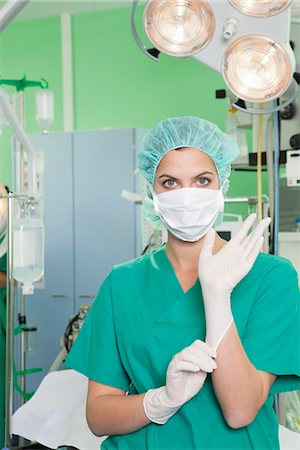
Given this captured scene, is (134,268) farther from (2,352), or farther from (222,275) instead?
(2,352)

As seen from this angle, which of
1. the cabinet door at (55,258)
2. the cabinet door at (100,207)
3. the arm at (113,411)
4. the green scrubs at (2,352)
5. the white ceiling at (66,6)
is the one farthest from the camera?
the white ceiling at (66,6)

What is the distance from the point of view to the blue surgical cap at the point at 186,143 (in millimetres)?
1375

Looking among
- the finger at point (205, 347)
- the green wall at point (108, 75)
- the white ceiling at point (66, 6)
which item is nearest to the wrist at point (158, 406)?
the finger at point (205, 347)

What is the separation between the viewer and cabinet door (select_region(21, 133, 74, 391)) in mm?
4032

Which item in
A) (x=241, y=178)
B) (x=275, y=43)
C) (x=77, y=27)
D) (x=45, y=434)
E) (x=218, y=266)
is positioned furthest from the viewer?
(x=77, y=27)

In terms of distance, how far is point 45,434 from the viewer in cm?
197

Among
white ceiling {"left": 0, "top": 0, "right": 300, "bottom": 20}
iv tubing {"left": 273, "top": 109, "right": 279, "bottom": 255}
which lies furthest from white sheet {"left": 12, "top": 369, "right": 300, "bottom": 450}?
white ceiling {"left": 0, "top": 0, "right": 300, "bottom": 20}

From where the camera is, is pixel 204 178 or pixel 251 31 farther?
pixel 251 31

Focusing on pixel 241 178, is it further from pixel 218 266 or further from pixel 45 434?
pixel 218 266

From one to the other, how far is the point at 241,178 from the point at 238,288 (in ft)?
9.55

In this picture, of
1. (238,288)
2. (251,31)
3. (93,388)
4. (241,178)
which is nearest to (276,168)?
(251,31)

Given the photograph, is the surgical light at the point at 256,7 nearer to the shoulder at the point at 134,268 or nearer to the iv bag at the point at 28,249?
the shoulder at the point at 134,268

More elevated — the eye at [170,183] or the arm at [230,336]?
the eye at [170,183]

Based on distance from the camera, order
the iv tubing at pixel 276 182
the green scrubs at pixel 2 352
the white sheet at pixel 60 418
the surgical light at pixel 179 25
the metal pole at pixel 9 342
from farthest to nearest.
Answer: the green scrubs at pixel 2 352 → the metal pole at pixel 9 342 → the iv tubing at pixel 276 182 → the white sheet at pixel 60 418 → the surgical light at pixel 179 25
